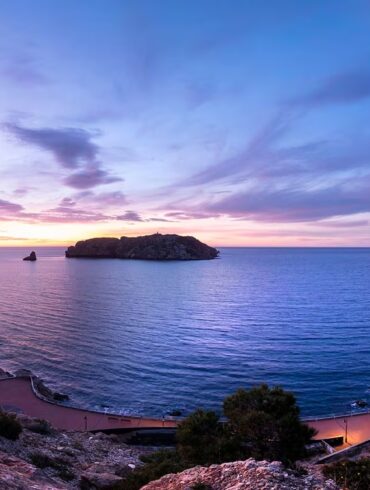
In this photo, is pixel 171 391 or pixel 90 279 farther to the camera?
pixel 90 279

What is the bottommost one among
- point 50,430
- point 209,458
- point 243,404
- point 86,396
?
point 86,396

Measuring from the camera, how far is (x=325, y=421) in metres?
41.8

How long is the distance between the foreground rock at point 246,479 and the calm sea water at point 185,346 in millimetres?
32654

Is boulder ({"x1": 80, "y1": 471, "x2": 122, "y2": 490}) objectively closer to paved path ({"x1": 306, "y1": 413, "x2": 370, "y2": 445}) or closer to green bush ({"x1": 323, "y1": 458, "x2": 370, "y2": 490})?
green bush ({"x1": 323, "y1": 458, "x2": 370, "y2": 490})

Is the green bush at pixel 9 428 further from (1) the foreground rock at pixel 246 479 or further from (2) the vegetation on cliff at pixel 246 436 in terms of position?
(1) the foreground rock at pixel 246 479

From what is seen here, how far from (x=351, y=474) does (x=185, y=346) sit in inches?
2221

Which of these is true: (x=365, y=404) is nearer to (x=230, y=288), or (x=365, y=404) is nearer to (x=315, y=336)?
(x=315, y=336)

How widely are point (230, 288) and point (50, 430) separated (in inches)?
4715

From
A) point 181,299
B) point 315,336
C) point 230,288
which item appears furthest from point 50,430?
point 230,288

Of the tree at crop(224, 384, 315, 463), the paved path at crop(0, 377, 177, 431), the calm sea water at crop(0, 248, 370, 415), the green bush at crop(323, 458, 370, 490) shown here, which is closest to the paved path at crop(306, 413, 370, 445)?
the calm sea water at crop(0, 248, 370, 415)

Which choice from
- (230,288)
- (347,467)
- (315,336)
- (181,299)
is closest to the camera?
(347,467)

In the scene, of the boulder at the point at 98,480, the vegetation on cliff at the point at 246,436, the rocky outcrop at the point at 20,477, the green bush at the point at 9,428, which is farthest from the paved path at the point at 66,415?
the rocky outcrop at the point at 20,477

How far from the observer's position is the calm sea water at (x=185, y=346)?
168 ft

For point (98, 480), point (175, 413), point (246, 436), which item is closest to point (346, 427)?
point (175, 413)
